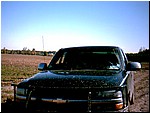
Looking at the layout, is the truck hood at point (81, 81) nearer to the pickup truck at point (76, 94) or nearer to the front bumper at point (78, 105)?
the pickup truck at point (76, 94)

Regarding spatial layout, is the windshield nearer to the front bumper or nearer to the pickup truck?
the pickup truck

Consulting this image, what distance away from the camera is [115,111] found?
122 inches

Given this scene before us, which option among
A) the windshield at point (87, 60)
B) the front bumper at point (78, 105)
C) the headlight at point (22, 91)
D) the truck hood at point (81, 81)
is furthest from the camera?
the windshield at point (87, 60)

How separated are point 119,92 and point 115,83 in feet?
0.57

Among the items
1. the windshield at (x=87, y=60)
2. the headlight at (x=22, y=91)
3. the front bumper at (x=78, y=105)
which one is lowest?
the front bumper at (x=78, y=105)

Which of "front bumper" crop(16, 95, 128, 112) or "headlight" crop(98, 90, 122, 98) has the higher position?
"headlight" crop(98, 90, 122, 98)

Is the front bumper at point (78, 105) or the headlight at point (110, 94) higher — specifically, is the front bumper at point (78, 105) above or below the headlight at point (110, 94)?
below

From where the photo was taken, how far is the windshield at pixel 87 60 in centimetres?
455

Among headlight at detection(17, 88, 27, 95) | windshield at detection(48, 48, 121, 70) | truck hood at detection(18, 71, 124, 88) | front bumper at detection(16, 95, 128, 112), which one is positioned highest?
windshield at detection(48, 48, 121, 70)

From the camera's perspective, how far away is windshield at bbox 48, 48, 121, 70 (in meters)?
4.55

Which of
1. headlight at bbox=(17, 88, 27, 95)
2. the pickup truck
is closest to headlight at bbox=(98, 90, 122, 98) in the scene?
the pickup truck

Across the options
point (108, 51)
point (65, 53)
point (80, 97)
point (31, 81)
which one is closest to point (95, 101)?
point (80, 97)

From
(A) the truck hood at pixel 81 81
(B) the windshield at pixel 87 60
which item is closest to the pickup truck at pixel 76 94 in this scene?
(A) the truck hood at pixel 81 81

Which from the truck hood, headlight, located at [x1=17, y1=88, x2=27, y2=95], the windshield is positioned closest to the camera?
the truck hood
